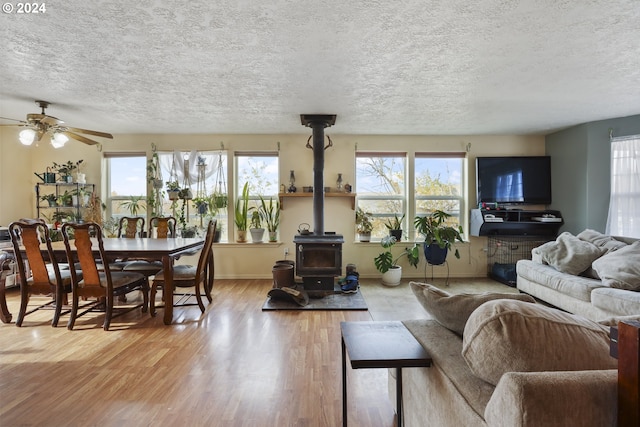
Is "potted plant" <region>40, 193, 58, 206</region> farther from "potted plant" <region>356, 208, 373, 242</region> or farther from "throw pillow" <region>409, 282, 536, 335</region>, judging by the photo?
"throw pillow" <region>409, 282, 536, 335</region>

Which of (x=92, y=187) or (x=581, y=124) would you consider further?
(x=92, y=187)

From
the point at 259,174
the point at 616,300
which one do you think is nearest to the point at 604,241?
the point at 616,300

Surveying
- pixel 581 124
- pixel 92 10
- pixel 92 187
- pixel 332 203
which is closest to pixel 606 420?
pixel 92 10

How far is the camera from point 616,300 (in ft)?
8.24

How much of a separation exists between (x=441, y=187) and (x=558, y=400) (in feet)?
16.1

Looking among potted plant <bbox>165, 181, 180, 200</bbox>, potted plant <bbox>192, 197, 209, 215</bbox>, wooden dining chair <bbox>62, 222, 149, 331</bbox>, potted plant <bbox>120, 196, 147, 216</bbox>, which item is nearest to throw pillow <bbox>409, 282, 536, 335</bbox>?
wooden dining chair <bbox>62, 222, 149, 331</bbox>

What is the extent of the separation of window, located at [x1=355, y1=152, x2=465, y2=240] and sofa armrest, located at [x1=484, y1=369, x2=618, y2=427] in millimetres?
4536

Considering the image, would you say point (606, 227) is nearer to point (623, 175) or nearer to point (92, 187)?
point (623, 175)

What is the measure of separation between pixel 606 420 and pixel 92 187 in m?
6.28

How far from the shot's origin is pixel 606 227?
4215 mm

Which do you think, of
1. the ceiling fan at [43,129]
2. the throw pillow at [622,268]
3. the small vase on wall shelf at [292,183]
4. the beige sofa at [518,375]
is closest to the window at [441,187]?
the small vase on wall shelf at [292,183]

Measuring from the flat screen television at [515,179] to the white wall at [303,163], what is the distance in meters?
0.17

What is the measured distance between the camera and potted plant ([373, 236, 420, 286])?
461cm

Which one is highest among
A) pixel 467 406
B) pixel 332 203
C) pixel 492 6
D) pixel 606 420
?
pixel 492 6
